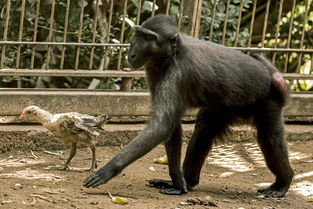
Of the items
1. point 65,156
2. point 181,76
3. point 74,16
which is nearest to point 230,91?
point 181,76

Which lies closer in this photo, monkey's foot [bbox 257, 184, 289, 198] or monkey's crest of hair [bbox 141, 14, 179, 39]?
monkey's crest of hair [bbox 141, 14, 179, 39]

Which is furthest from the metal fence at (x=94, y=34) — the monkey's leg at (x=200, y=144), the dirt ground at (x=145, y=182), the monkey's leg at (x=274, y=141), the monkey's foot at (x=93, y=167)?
the monkey's leg at (x=274, y=141)

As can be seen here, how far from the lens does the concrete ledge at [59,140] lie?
854 cm

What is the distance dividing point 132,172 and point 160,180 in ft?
1.99

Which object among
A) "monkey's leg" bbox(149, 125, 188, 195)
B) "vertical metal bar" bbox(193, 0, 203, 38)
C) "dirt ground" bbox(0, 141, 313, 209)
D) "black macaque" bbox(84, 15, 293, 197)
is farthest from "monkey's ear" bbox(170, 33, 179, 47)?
"vertical metal bar" bbox(193, 0, 203, 38)

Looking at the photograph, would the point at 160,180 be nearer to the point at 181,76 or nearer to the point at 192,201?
the point at 192,201

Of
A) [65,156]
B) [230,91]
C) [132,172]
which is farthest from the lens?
[65,156]

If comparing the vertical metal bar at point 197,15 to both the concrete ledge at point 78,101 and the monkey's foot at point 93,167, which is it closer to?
the concrete ledge at point 78,101

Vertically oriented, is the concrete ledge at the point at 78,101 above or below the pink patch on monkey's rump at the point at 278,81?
below

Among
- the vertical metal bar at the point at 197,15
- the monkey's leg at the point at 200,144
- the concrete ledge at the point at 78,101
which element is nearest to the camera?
the monkey's leg at the point at 200,144

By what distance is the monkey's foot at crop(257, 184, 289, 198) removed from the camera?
24.5 feet

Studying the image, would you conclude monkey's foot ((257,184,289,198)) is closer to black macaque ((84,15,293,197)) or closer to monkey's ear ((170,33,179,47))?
black macaque ((84,15,293,197))

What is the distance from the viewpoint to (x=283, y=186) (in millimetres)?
7512

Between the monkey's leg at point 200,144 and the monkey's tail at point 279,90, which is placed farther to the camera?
the monkey's leg at point 200,144
